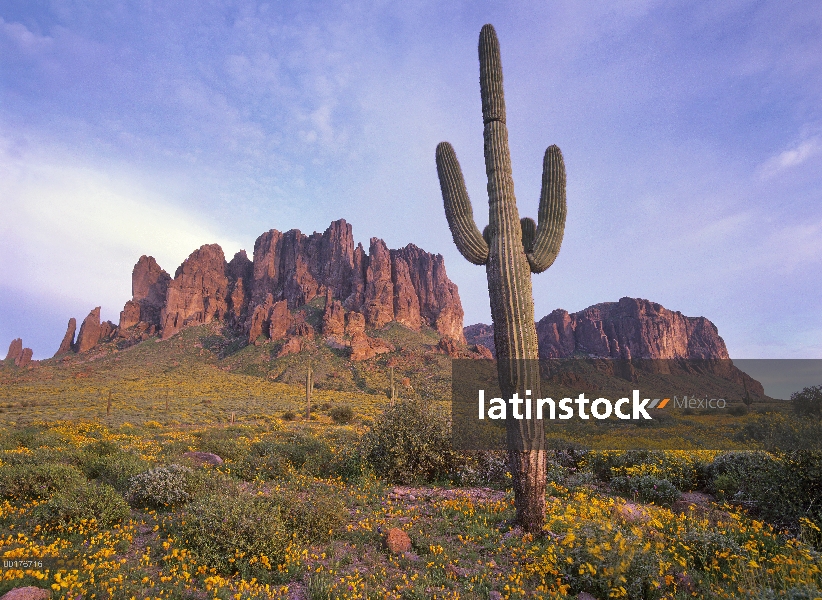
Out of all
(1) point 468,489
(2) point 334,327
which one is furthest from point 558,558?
(2) point 334,327

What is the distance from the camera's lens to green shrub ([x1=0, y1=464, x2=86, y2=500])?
27.1 ft

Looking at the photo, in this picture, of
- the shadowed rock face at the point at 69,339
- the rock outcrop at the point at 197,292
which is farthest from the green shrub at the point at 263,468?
the shadowed rock face at the point at 69,339

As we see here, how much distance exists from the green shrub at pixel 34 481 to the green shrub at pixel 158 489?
1167 mm

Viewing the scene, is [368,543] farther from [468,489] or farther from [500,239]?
[500,239]

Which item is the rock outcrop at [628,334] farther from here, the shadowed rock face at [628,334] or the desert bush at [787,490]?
the desert bush at [787,490]

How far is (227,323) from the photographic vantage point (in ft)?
371

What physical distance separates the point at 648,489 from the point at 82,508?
35.8 ft

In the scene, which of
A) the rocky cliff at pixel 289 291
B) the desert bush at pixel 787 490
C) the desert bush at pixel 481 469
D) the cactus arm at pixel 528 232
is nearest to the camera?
the desert bush at pixel 787 490

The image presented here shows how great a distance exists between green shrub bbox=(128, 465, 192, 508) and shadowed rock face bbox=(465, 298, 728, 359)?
118851mm

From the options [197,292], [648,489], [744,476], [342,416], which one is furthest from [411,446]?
[197,292]

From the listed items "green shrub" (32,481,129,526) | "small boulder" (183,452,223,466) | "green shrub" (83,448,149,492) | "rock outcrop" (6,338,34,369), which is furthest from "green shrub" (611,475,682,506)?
"rock outcrop" (6,338,34,369)

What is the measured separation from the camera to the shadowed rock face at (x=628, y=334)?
12562 cm

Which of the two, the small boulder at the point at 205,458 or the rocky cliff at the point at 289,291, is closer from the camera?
the small boulder at the point at 205,458

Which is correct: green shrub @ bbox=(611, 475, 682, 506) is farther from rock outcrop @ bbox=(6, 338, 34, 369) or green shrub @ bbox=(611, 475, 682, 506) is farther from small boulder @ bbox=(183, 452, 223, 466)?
rock outcrop @ bbox=(6, 338, 34, 369)
